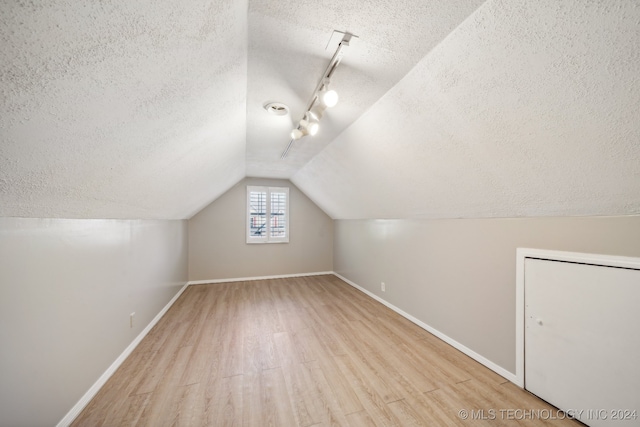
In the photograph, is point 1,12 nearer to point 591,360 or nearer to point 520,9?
point 520,9

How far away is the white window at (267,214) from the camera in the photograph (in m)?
5.24

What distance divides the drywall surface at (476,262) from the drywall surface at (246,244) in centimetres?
234

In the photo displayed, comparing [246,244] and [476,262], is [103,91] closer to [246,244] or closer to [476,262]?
[476,262]

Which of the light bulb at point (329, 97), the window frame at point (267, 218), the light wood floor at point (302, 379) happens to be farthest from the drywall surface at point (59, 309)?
the window frame at point (267, 218)

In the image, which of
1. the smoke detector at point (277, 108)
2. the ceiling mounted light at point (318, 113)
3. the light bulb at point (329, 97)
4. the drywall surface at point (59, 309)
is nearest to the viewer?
the drywall surface at point (59, 309)

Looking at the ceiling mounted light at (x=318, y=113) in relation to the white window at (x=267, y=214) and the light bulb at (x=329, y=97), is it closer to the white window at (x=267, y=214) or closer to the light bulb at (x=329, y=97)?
the light bulb at (x=329, y=97)

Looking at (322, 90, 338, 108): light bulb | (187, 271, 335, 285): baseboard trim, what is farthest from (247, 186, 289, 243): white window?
(322, 90, 338, 108): light bulb

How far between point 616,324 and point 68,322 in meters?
3.43

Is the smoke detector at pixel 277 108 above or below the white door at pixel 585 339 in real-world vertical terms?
above

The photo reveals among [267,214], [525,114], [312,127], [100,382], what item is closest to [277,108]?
[312,127]

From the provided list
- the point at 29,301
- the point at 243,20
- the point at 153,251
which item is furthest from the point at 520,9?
the point at 153,251

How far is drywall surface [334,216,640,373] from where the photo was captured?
1544mm

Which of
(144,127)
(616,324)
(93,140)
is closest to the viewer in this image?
(93,140)

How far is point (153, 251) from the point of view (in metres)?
2.96
